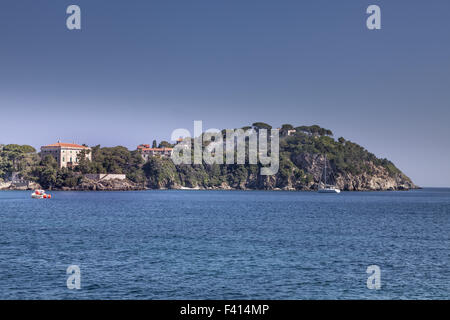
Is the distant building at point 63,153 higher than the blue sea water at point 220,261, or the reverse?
the distant building at point 63,153

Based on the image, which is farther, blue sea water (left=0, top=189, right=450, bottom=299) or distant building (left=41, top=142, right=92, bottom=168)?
distant building (left=41, top=142, right=92, bottom=168)

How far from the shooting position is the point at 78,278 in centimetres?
2330

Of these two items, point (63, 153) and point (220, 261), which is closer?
point (220, 261)

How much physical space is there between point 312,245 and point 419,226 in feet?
81.8

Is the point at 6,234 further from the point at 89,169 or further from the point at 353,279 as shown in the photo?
the point at 89,169

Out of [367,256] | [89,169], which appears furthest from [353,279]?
[89,169]

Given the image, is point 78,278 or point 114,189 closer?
point 78,278

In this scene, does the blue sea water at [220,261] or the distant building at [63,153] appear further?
the distant building at [63,153]

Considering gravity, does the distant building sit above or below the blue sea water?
above

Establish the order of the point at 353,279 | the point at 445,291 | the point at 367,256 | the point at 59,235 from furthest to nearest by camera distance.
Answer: the point at 59,235 → the point at 367,256 → the point at 353,279 → the point at 445,291

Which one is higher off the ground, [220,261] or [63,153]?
[63,153]
